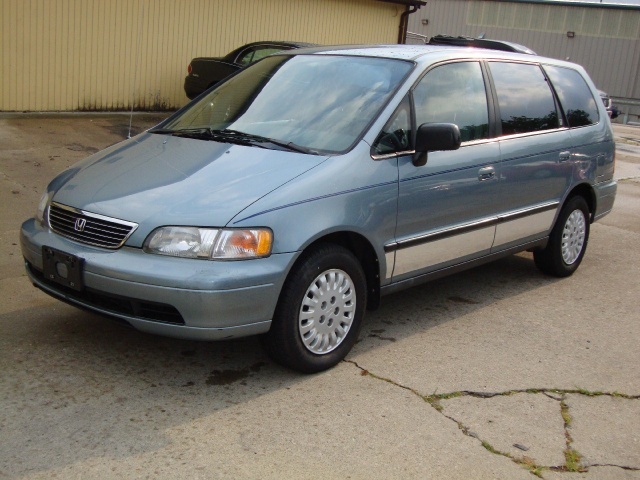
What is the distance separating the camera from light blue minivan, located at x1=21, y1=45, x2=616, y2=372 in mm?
4047

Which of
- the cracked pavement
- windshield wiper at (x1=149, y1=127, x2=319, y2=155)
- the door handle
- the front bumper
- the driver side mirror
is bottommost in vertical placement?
the cracked pavement

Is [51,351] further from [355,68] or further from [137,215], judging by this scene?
[355,68]

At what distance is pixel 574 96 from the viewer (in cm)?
664

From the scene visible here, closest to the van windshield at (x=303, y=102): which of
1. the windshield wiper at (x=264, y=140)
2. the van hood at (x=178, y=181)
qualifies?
the windshield wiper at (x=264, y=140)

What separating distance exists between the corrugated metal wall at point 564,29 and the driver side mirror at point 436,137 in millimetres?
31114

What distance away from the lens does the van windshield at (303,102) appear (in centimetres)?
486

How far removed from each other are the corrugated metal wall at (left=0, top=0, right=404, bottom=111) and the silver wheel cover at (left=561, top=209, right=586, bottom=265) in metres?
8.11

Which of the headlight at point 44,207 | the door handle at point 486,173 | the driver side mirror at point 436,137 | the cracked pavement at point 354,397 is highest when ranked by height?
the driver side mirror at point 436,137

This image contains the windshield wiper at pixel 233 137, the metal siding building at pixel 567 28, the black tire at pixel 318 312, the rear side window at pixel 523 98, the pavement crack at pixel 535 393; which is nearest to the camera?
the pavement crack at pixel 535 393

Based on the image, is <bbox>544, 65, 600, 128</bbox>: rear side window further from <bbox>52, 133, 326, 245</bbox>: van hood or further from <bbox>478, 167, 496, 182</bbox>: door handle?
<bbox>52, 133, 326, 245</bbox>: van hood

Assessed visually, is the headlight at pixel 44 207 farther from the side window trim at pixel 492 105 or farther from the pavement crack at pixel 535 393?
the side window trim at pixel 492 105

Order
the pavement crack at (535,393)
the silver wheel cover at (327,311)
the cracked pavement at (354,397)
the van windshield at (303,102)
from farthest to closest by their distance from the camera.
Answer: the van windshield at (303,102) → the silver wheel cover at (327,311) → the pavement crack at (535,393) → the cracked pavement at (354,397)

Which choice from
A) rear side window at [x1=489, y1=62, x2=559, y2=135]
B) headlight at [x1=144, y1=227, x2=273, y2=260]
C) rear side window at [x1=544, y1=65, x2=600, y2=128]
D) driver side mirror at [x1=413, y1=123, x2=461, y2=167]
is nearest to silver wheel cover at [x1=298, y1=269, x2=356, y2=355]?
headlight at [x1=144, y1=227, x2=273, y2=260]

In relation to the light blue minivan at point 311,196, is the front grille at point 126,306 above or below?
below
